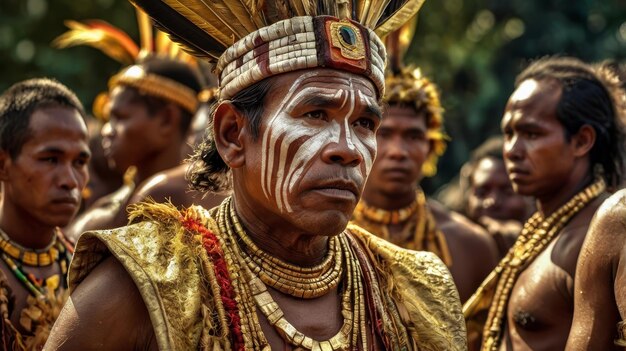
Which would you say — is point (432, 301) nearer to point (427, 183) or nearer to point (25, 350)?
point (25, 350)

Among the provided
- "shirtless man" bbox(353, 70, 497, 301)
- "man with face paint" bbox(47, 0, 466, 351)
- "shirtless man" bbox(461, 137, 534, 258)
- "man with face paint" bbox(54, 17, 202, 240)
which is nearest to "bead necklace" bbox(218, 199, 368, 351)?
"man with face paint" bbox(47, 0, 466, 351)

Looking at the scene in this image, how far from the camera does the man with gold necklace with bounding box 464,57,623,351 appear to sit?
201 inches


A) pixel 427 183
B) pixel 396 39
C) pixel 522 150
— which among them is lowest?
pixel 427 183

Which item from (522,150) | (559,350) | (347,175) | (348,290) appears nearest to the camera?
(347,175)

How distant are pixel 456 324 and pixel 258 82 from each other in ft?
3.95

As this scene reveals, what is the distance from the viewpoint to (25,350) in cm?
454

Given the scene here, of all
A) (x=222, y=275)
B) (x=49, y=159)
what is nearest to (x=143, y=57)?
(x=49, y=159)

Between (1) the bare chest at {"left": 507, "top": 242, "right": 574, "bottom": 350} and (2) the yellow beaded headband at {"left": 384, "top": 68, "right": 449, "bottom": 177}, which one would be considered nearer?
(1) the bare chest at {"left": 507, "top": 242, "right": 574, "bottom": 350}

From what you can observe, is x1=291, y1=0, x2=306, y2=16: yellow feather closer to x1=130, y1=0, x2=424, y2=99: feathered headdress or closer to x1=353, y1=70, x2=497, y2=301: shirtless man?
x1=130, y1=0, x2=424, y2=99: feathered headdress

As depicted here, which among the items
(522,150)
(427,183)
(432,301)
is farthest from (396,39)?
(427,183)

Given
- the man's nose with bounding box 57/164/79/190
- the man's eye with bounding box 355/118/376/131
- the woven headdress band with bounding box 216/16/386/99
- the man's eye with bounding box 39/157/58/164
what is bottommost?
the man's nose with bounding box 57/164/79/190

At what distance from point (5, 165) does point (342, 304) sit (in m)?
2.26

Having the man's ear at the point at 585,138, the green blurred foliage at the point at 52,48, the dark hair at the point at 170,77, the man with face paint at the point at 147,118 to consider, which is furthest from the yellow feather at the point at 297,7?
the green blurred foliage at the point at 52,48

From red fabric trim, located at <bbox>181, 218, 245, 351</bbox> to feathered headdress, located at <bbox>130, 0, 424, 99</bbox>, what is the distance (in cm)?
50
